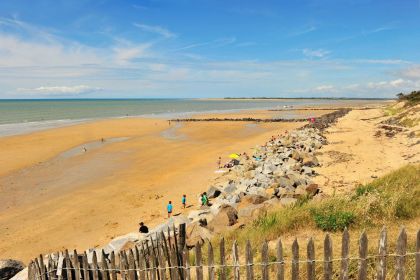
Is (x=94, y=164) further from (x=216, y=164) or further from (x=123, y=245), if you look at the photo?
(x=123, y=245)

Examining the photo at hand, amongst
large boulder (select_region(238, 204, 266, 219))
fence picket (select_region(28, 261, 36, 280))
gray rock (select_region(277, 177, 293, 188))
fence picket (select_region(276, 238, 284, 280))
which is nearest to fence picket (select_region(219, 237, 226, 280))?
fence picket (select_region(276, 238, 284, 280))

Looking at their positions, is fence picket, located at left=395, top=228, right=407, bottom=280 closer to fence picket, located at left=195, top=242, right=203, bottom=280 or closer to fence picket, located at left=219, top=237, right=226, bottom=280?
fence picket, located at left=219, top=237, right=226, bottom=280

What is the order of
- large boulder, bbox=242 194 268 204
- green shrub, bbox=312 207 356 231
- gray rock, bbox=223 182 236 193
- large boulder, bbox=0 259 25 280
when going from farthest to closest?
gray rock, bbox=223 182 236 193
large boulder, bbox=242 194 268 204
large boulder, bbox=0 259 25 280
green shrub, bbox=312 207 356 231

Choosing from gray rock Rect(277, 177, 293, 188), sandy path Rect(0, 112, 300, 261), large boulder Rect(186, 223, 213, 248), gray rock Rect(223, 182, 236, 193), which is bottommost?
sandy path Rect(0, 112, 300, 261)

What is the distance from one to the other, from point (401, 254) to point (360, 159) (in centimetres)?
2001

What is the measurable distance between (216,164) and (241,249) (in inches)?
757

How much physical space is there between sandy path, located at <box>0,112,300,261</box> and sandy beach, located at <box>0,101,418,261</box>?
5 cm

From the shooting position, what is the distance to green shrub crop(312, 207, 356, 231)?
856 centimetres

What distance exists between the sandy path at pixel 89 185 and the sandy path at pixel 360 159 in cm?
726

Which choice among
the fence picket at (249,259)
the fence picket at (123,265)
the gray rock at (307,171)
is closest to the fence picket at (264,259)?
the fence picket at (249,259)

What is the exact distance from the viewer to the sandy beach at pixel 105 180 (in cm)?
1544

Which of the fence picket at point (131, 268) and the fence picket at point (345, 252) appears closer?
the fence picket at point (345, 252)

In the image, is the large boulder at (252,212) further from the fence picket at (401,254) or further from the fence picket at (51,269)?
the fence picket at (51,269)

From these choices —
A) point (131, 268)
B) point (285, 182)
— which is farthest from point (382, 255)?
point (285, 182)
